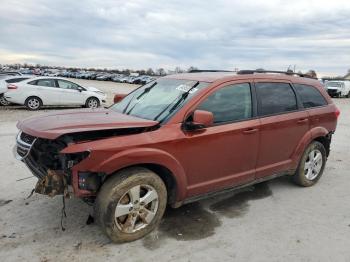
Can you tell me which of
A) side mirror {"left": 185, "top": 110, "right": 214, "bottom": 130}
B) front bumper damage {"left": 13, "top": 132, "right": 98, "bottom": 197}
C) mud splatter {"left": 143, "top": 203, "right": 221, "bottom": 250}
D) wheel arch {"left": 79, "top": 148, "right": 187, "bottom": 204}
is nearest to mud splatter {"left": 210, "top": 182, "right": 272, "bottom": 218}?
mud splatter {"left": 143, "top": 203, "right": 221, "bottom": 250}

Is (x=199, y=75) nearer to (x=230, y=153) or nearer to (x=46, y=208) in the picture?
(x=230, y=153)

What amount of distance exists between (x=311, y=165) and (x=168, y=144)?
3.01 m

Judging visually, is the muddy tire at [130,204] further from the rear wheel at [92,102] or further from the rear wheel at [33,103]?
the rear wheel at [92,102]

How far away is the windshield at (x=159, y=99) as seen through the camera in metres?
4.45

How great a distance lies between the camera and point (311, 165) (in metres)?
6.07

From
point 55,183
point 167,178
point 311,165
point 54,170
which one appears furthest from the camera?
point 311,165

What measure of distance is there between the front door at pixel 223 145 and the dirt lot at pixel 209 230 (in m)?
0.47

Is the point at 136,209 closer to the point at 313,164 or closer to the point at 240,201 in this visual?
the point at 240,201

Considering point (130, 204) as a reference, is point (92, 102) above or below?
below

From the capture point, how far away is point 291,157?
560 cm

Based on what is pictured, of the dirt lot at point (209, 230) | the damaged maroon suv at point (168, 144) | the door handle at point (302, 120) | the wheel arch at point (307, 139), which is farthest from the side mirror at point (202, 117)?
the wheel arch at point (307, 139)

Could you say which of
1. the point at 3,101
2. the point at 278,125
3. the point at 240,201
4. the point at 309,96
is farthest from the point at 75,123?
the point at 3,101

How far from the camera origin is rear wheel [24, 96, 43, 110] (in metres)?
16.5

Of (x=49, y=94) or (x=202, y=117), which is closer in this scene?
(x=202, y=117)
